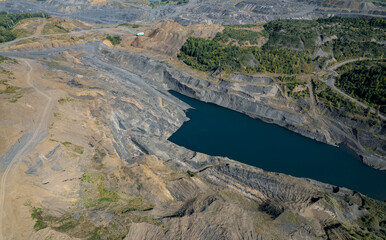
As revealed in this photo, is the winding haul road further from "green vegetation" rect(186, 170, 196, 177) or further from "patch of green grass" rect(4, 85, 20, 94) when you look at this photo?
"green vegetation" rect(186, 170, 196, 177)

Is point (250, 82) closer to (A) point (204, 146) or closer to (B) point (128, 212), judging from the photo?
(A) point (204, 146)

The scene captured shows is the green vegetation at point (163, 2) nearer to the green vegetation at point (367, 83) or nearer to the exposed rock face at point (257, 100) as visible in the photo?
the exposed rock face at point (257, 100)

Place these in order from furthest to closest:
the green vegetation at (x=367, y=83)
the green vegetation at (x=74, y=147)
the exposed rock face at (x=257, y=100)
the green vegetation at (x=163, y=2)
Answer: the green vegetation at (x=163, y=2)
the green vegetation at (x=367, y=83)
the exposed rock face at (x=257, y=100)
the green vegetation at (x=74, y=147)

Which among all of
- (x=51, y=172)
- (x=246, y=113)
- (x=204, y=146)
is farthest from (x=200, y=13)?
(x=51, y=172)

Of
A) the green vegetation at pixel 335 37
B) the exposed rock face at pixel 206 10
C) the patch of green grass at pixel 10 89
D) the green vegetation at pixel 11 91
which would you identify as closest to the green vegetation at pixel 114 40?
the exposed rock face at pixel 206 10

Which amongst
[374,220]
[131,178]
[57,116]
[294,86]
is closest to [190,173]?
[131,178]

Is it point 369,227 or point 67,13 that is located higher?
point 67,13

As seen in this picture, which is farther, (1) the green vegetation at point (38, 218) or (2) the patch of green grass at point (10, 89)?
(2) the patch of green grass at point (10, 89)
